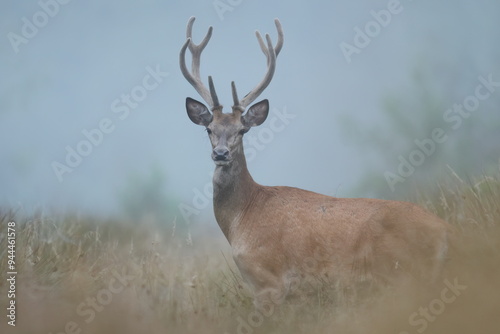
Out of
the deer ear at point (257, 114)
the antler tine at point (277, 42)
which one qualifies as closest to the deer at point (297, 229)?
the deer ear at point (257, 114)

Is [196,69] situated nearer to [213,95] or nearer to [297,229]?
[213,95]

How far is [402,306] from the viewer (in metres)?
6.96

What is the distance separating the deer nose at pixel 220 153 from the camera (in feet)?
28.3

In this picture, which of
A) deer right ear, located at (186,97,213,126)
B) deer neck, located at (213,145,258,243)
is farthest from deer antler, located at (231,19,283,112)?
deer neck, located at (213,145,258,243)

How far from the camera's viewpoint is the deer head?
347 inches

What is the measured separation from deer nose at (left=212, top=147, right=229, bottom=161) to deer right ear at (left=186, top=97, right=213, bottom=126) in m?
0.60

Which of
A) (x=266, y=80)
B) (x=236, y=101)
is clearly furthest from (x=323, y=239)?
(x=266, y=80)

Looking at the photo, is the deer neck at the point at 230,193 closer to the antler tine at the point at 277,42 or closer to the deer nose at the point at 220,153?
the deer nose at the point at 220,153

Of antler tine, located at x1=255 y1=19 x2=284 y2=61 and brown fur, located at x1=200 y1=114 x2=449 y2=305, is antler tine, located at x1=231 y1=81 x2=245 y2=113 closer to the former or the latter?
brown fur, located at x1=200 y1=114 x2=449 y2=305

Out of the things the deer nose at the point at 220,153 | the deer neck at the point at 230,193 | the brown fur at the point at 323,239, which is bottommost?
the brown fur at the point at 323,239

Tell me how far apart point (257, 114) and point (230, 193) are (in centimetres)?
96

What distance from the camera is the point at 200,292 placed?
8961 mm

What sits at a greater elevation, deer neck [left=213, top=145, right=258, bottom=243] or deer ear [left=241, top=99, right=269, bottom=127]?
deer ear [left=241, top=99, right=269, bottom=127]

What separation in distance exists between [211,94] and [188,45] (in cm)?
112
